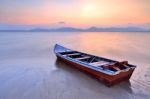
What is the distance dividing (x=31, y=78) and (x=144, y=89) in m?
6.41

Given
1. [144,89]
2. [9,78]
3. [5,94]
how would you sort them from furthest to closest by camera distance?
[9,78] → [144,89] → [5,94]

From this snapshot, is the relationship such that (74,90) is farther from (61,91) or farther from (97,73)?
(97,73)

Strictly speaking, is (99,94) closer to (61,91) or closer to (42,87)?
(61,91)

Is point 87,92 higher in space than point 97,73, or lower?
lower

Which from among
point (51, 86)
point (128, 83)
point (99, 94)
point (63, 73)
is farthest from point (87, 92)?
point (63, 73)

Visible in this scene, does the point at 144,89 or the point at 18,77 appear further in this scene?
the point at 18,77

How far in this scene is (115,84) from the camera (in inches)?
310

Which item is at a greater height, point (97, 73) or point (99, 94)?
point (97, 73)

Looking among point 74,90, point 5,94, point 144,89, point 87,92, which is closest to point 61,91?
point 74,90

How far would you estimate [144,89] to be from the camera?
7.45 m

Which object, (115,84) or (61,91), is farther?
(115,84)

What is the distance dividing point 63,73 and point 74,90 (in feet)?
9.50

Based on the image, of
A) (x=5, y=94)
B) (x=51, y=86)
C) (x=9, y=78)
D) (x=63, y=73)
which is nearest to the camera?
(x=5, y=94)

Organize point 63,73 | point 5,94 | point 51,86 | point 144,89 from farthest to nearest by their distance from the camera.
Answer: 1. point 63,73
2. point 51,86
3. point 144,89
4. point 5,94
